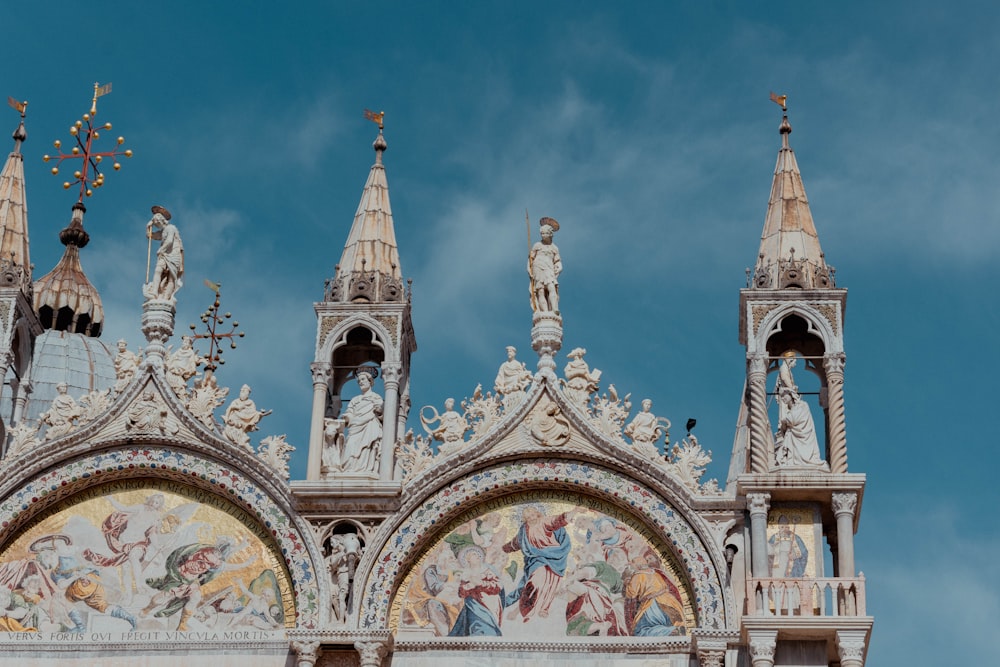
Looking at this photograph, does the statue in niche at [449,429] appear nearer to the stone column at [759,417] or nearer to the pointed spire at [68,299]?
the stone column at [759,417]

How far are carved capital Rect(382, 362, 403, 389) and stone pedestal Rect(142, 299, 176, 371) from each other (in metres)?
2.12

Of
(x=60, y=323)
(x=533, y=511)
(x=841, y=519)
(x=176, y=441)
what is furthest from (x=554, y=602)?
(x=60, y=323)

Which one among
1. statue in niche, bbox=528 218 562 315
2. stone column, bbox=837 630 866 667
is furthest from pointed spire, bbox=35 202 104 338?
stone column, bbox=837 630 866 667

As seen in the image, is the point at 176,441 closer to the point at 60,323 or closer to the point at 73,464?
the point at 73,464

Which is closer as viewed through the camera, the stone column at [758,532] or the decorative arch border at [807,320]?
the stone column at [758,532]

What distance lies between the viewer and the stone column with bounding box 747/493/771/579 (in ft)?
59.8

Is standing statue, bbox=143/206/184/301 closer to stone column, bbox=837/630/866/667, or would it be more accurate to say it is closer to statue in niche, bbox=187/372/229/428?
statue in niche, bbox=187/372/229/428

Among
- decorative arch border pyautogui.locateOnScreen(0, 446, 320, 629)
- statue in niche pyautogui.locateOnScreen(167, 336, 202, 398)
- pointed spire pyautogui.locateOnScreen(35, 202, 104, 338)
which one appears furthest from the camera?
pointed spire pyautogui.locateOnScreen(35, 202, 104, 338)

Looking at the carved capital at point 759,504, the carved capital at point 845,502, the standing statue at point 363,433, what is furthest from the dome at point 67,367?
the carved capital at point 845,502

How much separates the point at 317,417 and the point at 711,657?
173 inches

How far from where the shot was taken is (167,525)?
63.8 ft

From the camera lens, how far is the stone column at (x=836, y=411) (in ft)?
61.9

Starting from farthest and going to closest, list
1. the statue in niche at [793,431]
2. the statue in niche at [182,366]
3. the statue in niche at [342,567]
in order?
the statue in niche at [182,366] < the statue in niche at [793,431] < the statue in niche at [342,567]

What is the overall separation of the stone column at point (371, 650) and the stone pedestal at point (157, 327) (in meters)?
3.49
